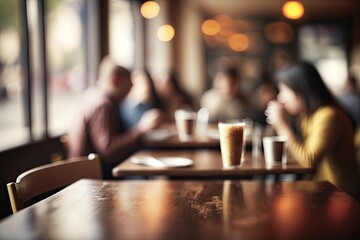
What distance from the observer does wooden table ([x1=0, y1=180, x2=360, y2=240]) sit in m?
1.31

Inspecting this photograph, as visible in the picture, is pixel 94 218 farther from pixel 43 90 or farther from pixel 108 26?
pixel 108 26

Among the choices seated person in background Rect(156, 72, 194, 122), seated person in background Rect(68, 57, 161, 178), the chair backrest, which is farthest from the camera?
seated person in background Rect(156, 72, 194, 122)

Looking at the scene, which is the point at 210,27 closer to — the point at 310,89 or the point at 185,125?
the point at 185,125

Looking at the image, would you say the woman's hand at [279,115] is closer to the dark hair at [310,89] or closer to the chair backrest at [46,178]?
the dark hair at [310,89]

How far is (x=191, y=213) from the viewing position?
4.98 feet

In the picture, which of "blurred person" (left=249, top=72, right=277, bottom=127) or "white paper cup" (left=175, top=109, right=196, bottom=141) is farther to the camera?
"blurred person" (left=249, top=72, right=277, bottom=127)

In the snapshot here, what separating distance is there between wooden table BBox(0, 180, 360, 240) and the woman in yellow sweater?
74cm

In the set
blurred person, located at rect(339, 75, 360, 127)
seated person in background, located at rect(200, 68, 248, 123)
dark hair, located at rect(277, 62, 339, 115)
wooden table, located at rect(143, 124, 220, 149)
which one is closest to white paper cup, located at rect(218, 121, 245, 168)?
dark hair, located at rect(277, 62, 339, 115)

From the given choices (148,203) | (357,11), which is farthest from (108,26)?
(357,11)

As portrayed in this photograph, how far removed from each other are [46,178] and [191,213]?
736 mm

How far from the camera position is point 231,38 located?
38.6 feet

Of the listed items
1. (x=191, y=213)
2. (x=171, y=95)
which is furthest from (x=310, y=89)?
(x=171, y=95)

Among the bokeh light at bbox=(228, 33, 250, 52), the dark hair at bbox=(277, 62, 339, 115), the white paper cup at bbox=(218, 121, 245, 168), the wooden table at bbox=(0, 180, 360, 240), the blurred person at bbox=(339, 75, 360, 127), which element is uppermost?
the bokeh light at bbox=(228, 33, 250, 52)

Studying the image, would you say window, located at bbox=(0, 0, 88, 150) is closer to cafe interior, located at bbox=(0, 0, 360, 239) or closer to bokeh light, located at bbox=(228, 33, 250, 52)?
cafe interior, located at bbox=(0, 0, 360, 239)
